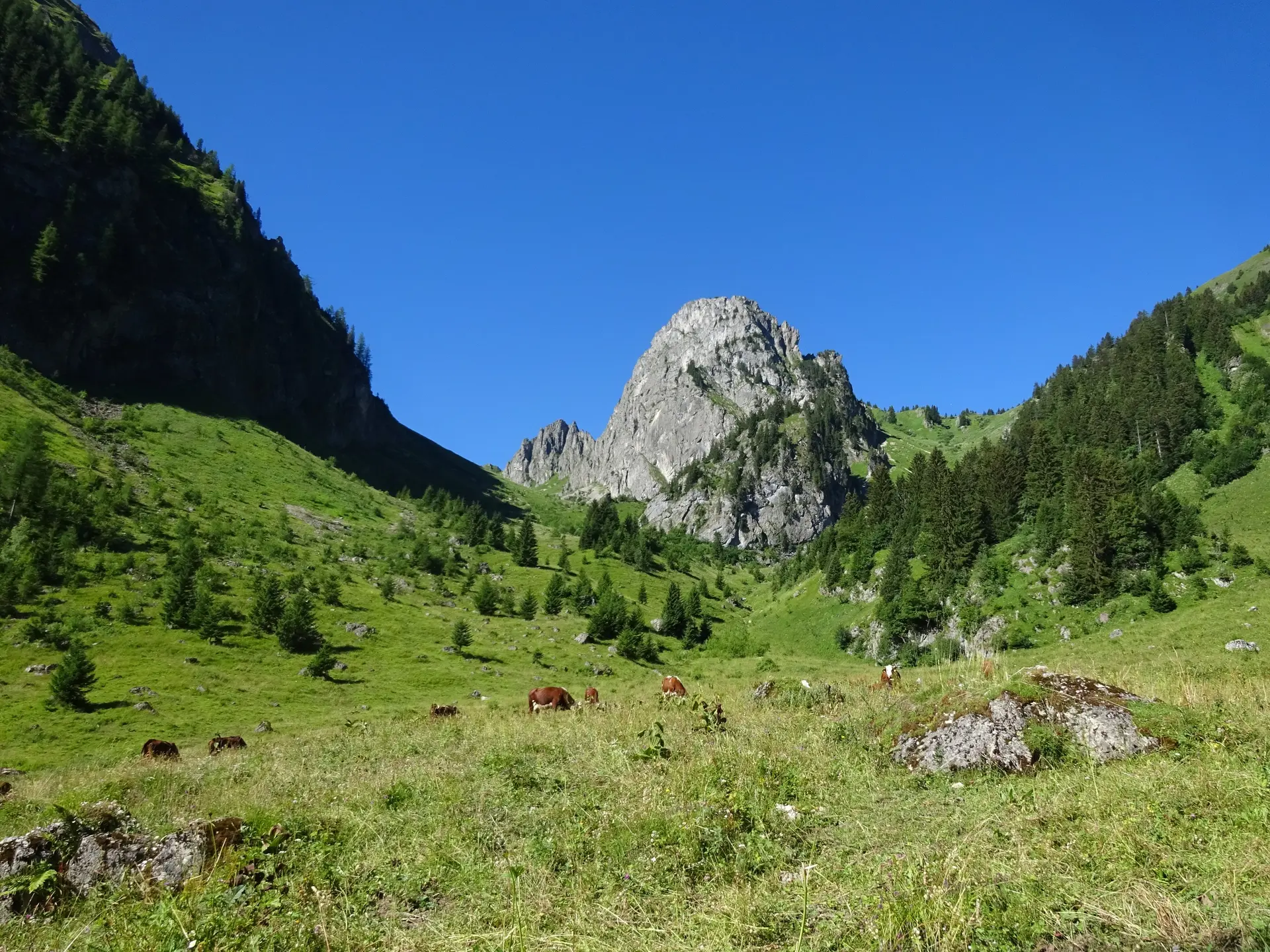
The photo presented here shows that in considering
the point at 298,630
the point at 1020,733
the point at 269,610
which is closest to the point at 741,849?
the point at 1020,733

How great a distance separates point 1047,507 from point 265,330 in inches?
7555

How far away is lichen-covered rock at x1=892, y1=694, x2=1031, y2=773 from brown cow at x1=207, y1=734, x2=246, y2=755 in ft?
78.0

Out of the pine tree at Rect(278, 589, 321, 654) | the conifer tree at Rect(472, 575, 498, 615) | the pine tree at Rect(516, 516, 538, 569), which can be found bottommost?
the pine tree at Rect(278, 589, 321, 654)

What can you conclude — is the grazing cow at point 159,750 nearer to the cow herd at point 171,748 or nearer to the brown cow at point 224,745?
the cow herd at point 171,748

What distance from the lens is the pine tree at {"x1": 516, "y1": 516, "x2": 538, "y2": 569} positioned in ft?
397

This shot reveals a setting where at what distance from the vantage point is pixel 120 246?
137 metres

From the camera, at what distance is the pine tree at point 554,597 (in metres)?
91.8

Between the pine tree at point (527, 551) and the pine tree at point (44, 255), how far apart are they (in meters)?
106

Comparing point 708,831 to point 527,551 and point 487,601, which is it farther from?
point 527,551

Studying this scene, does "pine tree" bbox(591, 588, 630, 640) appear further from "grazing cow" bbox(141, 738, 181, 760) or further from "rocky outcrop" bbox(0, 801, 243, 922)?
"rocky outcrop" bbox(0, 801, 243, 922)

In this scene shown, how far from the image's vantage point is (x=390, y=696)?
4966 centimetres

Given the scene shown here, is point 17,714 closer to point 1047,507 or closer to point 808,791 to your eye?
point 808,791

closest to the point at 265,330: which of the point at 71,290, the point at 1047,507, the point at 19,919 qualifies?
the point at 71,290

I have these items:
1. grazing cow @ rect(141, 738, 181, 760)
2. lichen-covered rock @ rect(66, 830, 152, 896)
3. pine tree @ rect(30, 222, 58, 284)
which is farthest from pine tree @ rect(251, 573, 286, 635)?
pine tree @ rect(30, 222, 58, 284)
